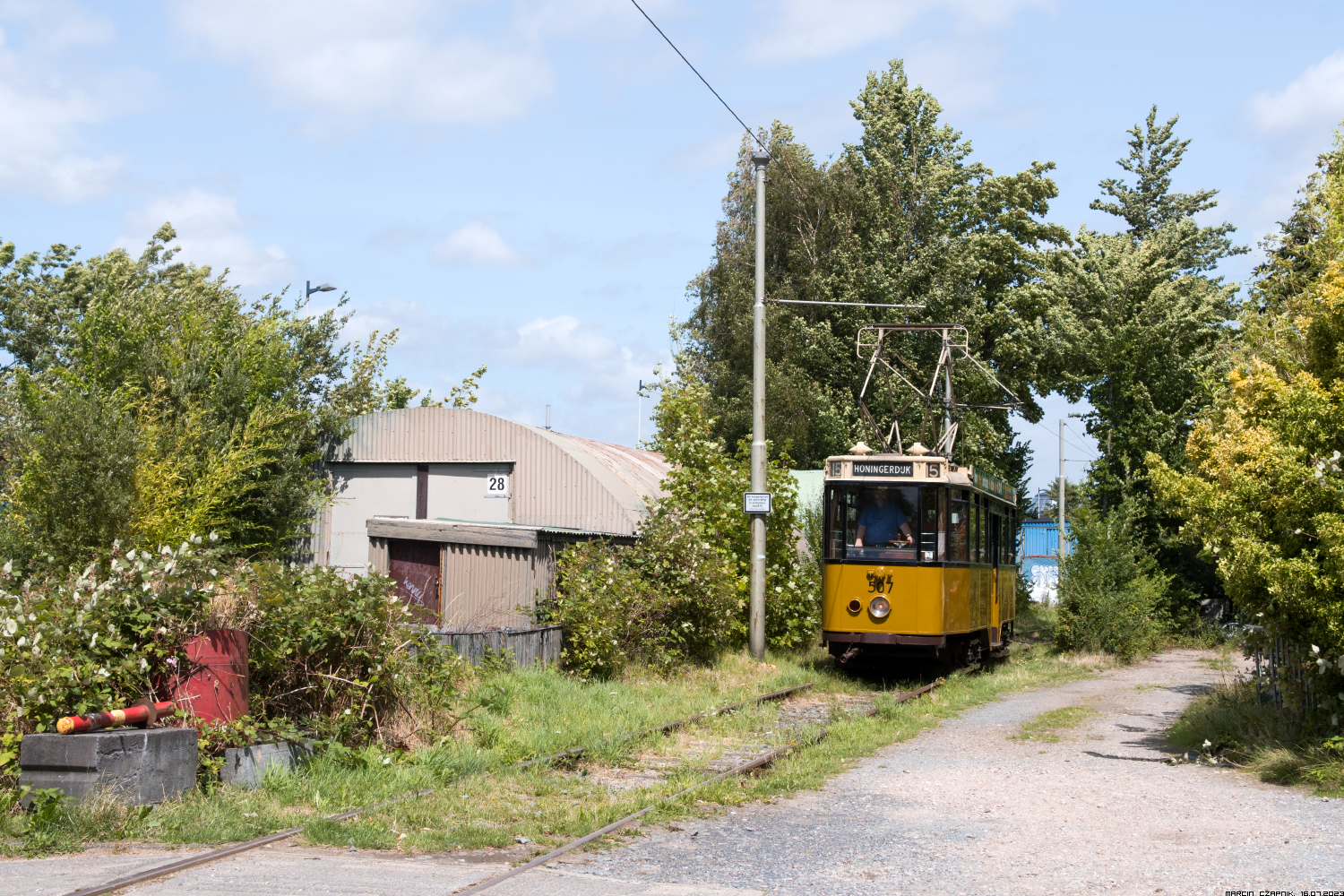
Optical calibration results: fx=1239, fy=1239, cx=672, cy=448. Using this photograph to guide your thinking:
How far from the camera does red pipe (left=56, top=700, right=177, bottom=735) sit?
799 centimetres

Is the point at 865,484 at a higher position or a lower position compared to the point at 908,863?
higher

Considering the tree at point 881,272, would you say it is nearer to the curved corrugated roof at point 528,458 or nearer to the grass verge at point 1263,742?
the curved corrugated roof at point 528,458

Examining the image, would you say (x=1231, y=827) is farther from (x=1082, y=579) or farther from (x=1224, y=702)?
(x=1082, y=579)

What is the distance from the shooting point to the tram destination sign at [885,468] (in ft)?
55.0

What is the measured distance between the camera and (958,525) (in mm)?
17234

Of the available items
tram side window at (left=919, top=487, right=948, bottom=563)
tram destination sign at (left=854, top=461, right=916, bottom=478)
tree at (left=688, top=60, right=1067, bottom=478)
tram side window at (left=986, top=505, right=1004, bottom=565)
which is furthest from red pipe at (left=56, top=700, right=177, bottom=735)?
tree at (left=688, top=60, right=1067, bottom=478)

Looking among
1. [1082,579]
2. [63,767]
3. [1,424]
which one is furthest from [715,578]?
[1,424]

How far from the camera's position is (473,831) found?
25.8 feet

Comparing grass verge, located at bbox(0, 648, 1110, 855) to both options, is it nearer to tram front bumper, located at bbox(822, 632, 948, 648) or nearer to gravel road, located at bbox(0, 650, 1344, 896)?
gravel road, located at bbox(0, 650, 1344, 896)

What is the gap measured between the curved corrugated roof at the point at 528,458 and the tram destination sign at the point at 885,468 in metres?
5.95

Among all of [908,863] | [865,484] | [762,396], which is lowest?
[908,863]

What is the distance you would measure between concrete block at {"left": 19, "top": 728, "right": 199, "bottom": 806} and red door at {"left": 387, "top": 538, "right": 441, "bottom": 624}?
10095 mm

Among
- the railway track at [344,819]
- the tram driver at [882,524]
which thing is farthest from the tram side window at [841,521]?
the railway track at [344,819]

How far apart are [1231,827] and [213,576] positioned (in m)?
7.59
